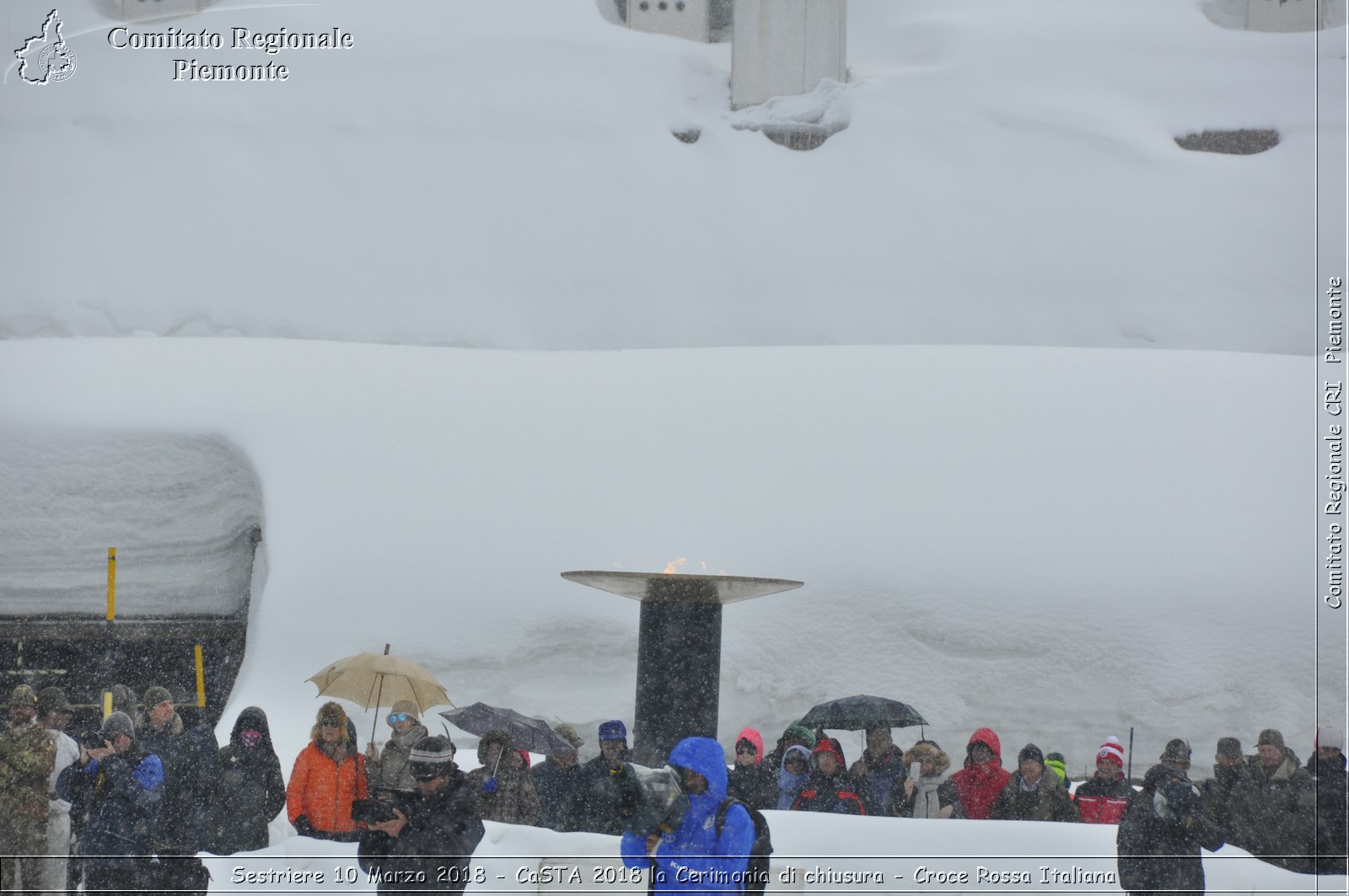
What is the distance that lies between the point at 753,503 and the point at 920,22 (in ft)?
33.4

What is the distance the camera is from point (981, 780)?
6.98m

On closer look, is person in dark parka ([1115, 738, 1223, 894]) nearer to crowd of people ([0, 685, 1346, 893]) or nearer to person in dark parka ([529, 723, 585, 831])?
crowd of people ([0, 685, 1346, 893])

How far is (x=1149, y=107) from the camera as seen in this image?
53.1 feet

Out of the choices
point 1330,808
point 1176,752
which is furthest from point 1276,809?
point 1176,752

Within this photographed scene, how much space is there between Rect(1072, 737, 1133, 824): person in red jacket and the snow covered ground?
1.94ft

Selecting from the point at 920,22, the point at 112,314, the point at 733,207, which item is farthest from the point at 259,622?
the point at 920,22

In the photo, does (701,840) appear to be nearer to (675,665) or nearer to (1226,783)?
(675,665)

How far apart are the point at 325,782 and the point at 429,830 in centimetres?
159

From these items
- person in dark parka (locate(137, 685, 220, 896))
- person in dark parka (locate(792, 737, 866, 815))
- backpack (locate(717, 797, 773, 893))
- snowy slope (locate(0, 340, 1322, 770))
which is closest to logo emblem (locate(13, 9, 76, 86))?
snowy slope (locate(0, 340, 1322, 770))

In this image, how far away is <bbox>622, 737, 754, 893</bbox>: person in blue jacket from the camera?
407 centimetres

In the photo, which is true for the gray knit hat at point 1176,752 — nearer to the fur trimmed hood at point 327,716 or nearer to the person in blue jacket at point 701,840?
the person in blue jacket at point 701,840

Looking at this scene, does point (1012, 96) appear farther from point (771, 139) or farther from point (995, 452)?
point (995, 452)

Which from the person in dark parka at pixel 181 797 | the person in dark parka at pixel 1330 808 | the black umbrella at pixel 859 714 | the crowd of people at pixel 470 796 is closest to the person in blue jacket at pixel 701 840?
the crowd of people at pixel 470 796

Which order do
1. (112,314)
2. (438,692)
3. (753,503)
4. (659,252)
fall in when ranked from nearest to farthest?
1. (438,692)
2. (753,503)
3. (112,314)
4. (659,252)
